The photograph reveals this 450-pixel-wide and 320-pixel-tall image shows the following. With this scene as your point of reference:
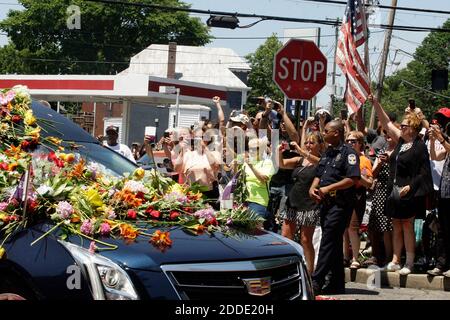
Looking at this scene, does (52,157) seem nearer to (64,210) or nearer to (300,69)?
(64,210)

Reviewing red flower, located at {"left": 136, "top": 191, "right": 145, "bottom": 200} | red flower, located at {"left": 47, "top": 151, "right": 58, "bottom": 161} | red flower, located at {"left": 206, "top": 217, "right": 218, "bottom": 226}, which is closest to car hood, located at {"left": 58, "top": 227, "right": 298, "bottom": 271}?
red flower, located at {"left": 206, "top": 217, "right": 218, "bottom": 226}

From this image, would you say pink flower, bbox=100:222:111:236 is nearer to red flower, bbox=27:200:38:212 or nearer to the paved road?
red flower, bbox=27:200:38:212

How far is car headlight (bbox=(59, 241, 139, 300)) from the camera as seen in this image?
5340mm

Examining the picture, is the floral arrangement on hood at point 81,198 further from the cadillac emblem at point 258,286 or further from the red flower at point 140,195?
the cadillac emblem at point 258,286

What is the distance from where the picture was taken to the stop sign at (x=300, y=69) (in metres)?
11.8

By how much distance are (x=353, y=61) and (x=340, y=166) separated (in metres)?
3.26

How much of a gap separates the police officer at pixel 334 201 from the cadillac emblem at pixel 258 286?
3551mm

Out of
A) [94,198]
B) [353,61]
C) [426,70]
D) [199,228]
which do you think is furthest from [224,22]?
[426,70]

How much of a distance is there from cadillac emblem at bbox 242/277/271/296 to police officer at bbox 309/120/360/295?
11.7ft

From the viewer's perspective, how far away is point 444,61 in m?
90.2

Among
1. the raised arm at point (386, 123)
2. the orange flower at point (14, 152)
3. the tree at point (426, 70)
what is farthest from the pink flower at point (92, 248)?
the tree at point (426, 70)

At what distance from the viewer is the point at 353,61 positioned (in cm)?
1234
